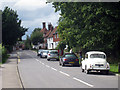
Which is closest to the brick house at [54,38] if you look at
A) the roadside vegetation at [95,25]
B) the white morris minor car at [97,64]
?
the roadside vegetation at [95,25]

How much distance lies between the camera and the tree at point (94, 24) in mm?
27000

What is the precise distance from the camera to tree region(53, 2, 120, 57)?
27.0 metres

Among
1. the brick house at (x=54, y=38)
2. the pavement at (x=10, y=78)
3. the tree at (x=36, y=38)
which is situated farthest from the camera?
the tree at (x=36, y=38)

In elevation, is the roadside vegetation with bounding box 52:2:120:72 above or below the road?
above

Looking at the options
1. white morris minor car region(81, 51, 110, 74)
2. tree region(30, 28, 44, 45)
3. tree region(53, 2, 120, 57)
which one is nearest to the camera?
white morris minor car region(81, 51, 110, 74)

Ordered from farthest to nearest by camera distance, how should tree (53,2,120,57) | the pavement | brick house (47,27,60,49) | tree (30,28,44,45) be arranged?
tree (30,28,44,45), brick house (47,27,60,49), tree (53,2,120,57), the pavement

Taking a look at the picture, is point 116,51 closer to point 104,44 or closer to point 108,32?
point 104,44

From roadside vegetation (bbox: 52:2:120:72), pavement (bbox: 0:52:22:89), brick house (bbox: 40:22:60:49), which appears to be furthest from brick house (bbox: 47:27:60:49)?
pavement (bbox: 0:52:22:89)

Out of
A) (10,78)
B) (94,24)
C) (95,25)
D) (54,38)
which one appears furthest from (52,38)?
(10,78)

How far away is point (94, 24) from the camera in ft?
97.0

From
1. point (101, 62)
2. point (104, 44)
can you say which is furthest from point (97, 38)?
point (101, 62)

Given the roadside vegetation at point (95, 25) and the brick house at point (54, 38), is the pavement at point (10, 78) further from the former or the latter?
the brick house at point (54, 38)

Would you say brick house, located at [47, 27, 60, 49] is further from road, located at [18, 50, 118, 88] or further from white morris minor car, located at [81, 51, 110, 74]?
road, located at [18, 50, 118, 88]

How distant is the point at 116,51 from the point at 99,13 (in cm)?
647
